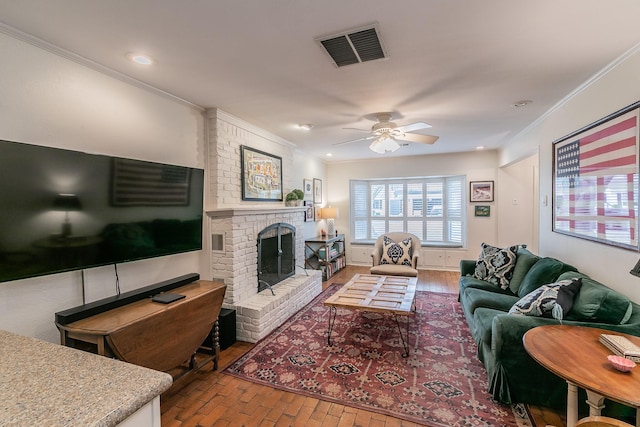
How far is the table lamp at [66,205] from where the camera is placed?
1.78 metres

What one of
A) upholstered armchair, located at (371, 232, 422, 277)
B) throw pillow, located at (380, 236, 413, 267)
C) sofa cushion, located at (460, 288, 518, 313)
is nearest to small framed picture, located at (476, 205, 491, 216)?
upholstered armchair, located at (371, 232, 422, 277)

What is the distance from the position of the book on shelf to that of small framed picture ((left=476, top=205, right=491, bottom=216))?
4468 mm

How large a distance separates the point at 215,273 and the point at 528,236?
5.29m

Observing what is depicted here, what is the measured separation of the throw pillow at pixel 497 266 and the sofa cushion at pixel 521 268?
66 millimetres

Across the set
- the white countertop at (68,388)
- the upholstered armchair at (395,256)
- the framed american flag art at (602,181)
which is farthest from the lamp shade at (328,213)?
the white countertop at (68,388)

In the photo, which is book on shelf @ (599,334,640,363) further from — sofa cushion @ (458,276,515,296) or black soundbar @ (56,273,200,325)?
black soundbar @ (56,273,200,325)

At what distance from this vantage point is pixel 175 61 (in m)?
2.08

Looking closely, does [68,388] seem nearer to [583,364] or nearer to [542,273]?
[583,364]

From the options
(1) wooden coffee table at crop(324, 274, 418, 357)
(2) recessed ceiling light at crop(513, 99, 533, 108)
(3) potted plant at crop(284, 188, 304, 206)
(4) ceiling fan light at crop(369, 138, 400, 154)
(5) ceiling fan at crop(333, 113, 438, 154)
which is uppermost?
(2) recessed ceiling light at crop(513, 99, 533, 108)

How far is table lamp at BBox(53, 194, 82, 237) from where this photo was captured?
1.78 metres

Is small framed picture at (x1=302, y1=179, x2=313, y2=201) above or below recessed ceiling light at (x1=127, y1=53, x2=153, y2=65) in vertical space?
below

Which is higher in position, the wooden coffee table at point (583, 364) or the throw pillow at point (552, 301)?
the throw pillow at point (552, 301)

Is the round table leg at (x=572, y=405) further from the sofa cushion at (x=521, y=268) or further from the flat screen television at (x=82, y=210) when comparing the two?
the flat screen television at (x=82, y=210)

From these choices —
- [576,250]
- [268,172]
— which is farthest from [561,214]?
[268,172]
